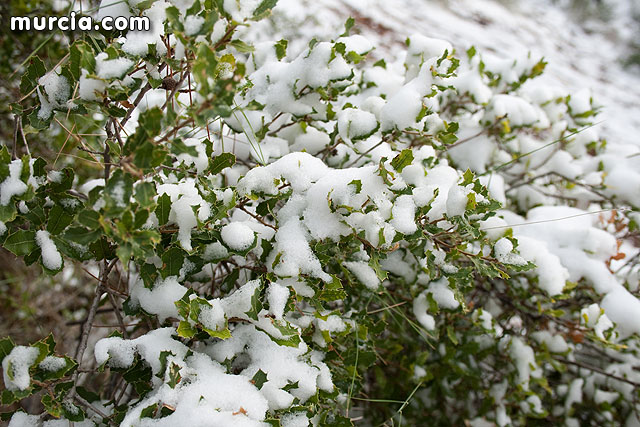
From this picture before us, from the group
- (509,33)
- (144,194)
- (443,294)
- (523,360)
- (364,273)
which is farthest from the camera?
(509,33)

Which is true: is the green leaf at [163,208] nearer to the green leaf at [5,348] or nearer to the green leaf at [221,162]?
the green leaf at [221,162]

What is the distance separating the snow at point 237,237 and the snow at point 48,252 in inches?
12.8

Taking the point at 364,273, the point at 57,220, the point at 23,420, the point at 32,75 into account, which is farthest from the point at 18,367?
the point at 364,273

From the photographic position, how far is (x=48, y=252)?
0.90 meters

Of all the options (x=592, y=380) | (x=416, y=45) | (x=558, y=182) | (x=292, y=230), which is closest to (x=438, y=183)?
(x=292, y=230)

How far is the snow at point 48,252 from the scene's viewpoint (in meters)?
0.90

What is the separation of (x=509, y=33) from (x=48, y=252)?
5580mm

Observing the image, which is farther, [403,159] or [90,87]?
[403,159]

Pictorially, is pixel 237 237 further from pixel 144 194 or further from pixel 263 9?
pixel 263 9

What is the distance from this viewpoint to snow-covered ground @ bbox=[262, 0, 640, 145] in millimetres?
3736

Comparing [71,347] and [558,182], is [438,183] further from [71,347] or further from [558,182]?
[71,347]

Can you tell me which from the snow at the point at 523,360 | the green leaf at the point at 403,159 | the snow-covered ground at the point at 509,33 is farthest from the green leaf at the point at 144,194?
the snow-covered ground at the point at 509,33

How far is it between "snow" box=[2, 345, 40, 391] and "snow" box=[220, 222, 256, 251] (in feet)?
1.30

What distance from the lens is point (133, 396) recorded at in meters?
1.35
